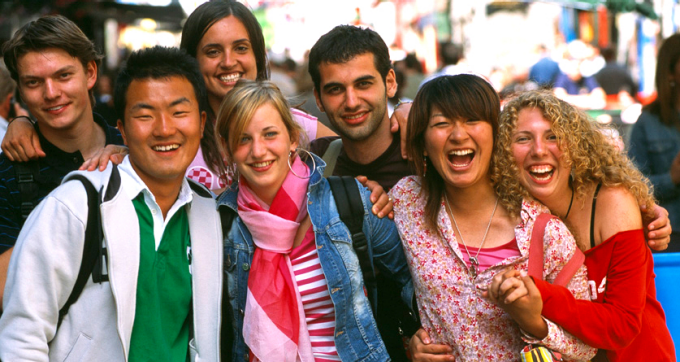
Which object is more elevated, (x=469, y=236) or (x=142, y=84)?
(x=142, y=84)

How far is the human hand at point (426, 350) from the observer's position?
9.39 feet

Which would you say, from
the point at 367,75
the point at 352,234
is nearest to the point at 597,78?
the point at 367,75

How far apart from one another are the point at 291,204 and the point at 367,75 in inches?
42.1

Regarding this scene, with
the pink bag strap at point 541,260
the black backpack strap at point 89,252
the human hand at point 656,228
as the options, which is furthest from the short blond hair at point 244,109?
the human hand at point 656,228

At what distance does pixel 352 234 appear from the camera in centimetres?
297

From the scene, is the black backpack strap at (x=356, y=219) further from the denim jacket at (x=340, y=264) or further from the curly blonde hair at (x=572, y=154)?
the curly blonde hair at (x=572, y=154)

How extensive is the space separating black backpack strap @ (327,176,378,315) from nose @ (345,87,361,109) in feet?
2.27

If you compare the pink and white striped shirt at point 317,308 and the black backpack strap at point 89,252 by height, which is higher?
the black backpack strap at point 89,252

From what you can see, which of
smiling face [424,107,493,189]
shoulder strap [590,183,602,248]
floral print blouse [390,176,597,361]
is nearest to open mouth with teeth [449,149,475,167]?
smiling face [424,107,493,189]

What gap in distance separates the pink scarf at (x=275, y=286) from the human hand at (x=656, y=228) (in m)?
1.65

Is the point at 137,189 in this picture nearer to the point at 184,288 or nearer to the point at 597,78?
the point at 184,288

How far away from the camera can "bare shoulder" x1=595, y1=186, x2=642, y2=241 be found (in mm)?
2768

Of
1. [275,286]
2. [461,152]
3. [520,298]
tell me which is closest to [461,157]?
[461,152]

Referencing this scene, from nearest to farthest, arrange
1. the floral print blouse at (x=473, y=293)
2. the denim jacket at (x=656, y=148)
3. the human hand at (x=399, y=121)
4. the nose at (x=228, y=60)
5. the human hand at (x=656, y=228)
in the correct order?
the floral print blouse at (x=473, y=293) → the human hand at (x=656, y=228) → the human hand at (x=399, y=121) → the nose at (x=228, y=60) → the denim jacket at (x=656, y=148)
